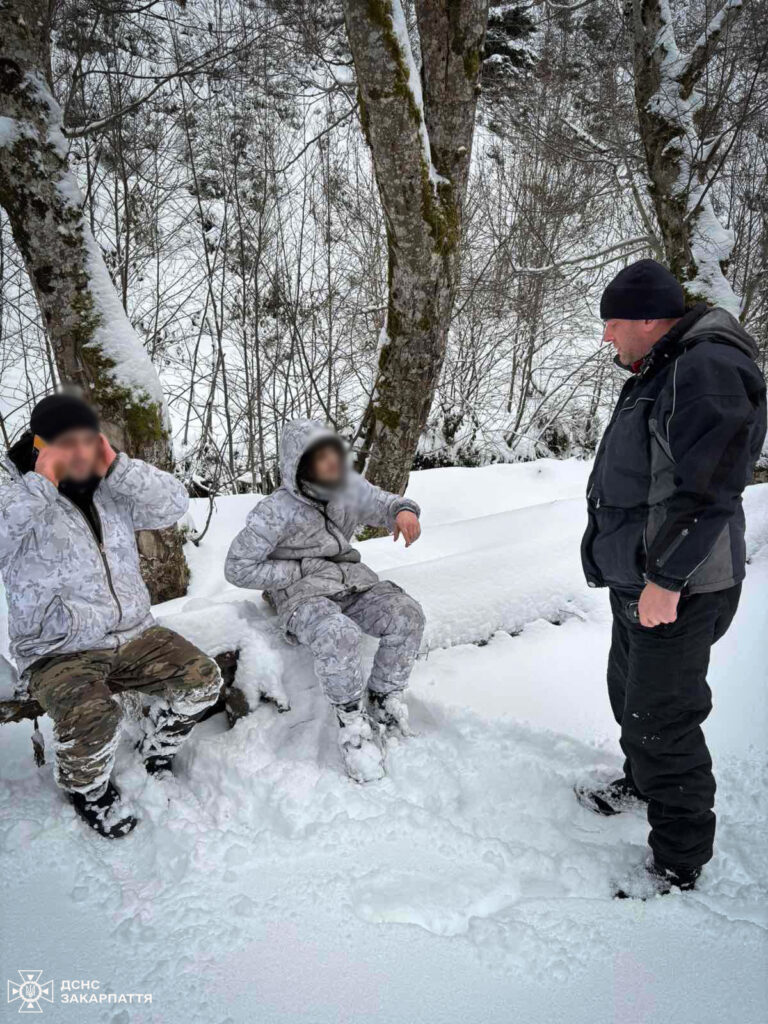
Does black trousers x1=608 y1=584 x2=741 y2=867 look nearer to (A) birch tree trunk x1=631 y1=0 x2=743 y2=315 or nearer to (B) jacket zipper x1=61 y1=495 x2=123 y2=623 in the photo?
(B) jacket zipper x1=61 y1=495 x2=123 y2=623

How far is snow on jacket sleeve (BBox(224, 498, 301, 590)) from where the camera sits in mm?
2455

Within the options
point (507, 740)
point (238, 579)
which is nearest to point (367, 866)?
point (507, 740)

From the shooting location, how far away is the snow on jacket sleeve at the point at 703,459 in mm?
1552

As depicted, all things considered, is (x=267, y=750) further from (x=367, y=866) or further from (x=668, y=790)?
(x=668, y=790)

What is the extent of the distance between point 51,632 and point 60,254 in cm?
205

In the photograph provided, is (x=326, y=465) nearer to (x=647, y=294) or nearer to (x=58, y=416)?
(x=58, y=416)

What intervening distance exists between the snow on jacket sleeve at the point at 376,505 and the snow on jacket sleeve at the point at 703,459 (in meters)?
1.28

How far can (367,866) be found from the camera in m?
1.91

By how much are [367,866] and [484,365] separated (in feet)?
27.7

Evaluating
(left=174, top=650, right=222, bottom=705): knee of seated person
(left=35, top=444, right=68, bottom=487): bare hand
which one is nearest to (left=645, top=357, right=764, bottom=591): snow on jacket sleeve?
(left=174, top=650, right=222, bottom=705): knee of seated person

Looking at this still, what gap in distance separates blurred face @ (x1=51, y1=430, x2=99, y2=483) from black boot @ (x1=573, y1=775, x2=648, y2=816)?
204 centimetres

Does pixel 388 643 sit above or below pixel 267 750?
above

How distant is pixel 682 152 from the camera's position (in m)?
4.77

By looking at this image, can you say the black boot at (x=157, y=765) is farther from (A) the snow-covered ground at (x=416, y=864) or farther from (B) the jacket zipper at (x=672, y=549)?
(B) the jacket zipper at (x=672, y=549)
